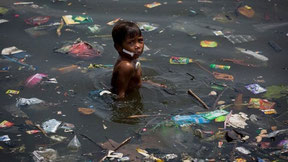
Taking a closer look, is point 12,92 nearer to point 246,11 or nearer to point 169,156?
point 169,156

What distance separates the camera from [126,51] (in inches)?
187

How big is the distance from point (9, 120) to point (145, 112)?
1.42 meters

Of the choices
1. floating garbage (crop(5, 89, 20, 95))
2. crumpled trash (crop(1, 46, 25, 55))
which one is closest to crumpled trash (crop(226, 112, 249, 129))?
floating garbage (crop(5, 89, 20, 95))

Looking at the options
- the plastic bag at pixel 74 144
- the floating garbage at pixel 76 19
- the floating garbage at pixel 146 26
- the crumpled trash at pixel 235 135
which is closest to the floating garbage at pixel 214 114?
the crumpled trash at pixel 235 135

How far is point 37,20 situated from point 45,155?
3323mm

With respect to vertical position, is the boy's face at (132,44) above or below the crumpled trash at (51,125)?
above

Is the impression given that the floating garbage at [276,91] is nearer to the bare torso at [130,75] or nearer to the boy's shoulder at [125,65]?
the bare torso at [130,75]

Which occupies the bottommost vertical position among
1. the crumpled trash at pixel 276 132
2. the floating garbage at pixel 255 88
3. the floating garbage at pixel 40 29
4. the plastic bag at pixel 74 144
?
the crumpled trash at pixel 276 132

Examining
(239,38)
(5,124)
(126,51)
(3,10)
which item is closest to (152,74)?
(126,51)

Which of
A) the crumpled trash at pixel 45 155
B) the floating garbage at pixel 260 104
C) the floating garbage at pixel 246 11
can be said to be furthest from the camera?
the floating garbage at pixel 246 11

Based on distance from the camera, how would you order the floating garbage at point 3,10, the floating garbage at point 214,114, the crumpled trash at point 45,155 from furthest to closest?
the floating garbage at point 3,10, the floating garbage at point 214,114, the crumpled trash at point 45,155

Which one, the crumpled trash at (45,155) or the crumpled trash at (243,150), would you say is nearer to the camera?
the crumpled trash at (45,155)

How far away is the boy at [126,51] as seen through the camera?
15.3ft

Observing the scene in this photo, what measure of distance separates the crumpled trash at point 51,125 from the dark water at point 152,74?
0.08 m
